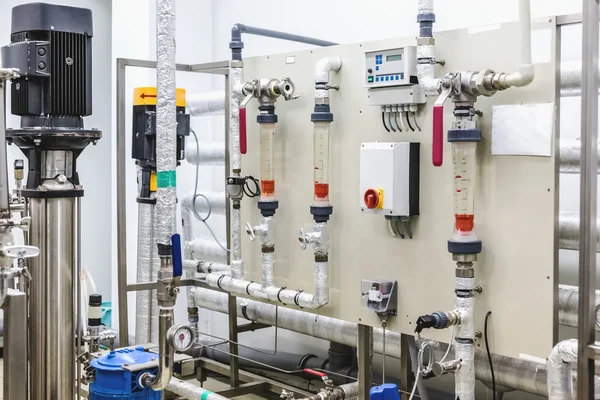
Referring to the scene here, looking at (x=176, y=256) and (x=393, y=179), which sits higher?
(x=393, y=179)

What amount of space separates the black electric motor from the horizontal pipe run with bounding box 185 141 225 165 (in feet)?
6.01

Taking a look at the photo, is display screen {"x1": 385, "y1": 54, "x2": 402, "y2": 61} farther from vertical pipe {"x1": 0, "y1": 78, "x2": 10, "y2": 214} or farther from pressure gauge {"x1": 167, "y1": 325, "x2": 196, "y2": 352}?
vertical pipe {"x1": 0, "y1": 78, "x2": 10, "y2": 214}

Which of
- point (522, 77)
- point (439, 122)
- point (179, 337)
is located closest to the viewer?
point (522, 77)

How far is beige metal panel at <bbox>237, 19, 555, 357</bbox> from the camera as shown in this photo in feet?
7.66

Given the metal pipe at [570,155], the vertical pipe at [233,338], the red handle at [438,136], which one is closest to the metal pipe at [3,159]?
the red handle at [438,136]

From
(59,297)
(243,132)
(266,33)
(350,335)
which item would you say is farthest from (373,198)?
(59,297)

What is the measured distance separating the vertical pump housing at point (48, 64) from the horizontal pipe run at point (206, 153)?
5.99ft

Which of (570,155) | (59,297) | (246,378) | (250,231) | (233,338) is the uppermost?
(570,155)

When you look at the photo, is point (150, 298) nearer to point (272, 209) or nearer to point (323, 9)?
point (272, 209)

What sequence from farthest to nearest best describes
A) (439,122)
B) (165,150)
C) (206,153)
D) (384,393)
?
(206,153)
(165,150)
(439,122)
(384,393)

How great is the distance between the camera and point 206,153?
390 cm

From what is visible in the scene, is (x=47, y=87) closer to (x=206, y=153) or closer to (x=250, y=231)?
(x=250, y=231)

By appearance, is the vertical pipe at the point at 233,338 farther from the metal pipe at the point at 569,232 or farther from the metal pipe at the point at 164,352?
the metal pipe at the point at 569,232

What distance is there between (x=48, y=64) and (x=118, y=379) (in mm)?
1230
